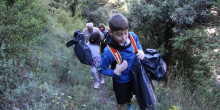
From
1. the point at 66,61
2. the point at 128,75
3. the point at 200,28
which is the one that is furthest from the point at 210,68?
the point at 66,61

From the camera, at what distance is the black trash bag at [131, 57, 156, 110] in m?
2.39

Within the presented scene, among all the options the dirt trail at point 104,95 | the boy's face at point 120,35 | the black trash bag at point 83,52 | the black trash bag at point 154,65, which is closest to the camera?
the boy's face at point 120,35

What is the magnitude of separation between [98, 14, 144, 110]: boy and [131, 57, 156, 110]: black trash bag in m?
0.14

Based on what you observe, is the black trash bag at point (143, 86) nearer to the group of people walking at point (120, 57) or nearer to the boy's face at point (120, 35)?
the group of people walking at point (120, 57)

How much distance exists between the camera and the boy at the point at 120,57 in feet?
7.67

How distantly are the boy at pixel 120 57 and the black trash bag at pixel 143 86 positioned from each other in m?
0.14

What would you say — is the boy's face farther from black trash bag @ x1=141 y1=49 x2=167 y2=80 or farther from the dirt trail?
the dirt trail

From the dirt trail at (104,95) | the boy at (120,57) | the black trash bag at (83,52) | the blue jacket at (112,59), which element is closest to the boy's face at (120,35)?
the boy at (120,57)

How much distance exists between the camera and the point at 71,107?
3.10 meters

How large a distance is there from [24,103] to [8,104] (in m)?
0.22

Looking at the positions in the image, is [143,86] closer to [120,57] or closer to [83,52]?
[120,57]

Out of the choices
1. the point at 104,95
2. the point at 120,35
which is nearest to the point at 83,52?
the point at 104,95

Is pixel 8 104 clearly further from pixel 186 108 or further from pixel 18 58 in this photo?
pixel 186 108

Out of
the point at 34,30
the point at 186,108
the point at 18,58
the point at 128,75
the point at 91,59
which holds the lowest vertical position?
the point at 186,108
